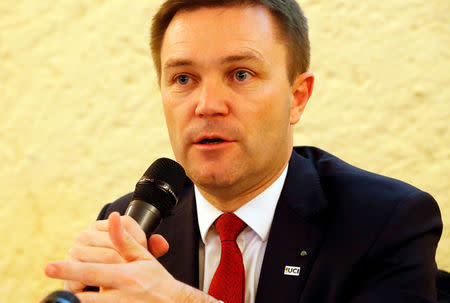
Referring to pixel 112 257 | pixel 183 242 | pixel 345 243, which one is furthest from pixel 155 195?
pixel 345 243

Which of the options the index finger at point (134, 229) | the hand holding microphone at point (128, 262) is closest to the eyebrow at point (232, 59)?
the hand holding microphone at point (128, 262)

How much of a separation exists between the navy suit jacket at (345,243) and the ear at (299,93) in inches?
7.1

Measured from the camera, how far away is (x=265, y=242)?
142cm

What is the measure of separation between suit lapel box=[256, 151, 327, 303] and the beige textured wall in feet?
2.80

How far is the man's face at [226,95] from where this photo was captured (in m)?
1.29

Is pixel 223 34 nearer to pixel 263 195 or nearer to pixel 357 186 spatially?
pixel 263 195

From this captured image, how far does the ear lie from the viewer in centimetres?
150

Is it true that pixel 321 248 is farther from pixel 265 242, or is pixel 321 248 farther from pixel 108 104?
pixel 108 104

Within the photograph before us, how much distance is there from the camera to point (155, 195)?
1112 mm

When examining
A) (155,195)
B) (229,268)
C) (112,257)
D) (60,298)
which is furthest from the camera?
(229,268)

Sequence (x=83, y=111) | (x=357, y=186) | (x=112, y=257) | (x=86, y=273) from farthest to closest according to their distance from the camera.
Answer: (x=83, y=111) → (x=357, y=186) → (x=112, y=257) → (x=86, y=273)

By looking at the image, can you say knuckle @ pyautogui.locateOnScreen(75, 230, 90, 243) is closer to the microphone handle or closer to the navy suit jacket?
the microphone handle

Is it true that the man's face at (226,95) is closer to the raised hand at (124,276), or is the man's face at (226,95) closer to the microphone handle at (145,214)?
the microphone handle at (145,214)

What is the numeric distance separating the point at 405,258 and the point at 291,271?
0.95 ft
